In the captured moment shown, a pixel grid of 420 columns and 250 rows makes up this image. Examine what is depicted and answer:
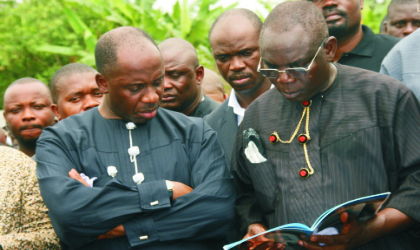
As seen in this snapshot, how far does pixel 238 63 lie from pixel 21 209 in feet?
7.45

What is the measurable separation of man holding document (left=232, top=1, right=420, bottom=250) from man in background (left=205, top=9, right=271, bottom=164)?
1177 millimetres

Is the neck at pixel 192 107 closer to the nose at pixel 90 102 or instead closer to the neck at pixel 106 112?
the nose at pixel 90 102

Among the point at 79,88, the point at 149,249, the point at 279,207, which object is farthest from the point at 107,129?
the point at 79,88

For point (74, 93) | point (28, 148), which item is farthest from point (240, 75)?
point (28, 148)

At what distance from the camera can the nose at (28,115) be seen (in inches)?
198

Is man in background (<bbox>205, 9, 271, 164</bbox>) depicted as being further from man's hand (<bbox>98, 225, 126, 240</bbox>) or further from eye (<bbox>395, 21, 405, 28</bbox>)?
eye (<bbox>395, 21, 405, 28</bbox>)

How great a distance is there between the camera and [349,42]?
4.64 meters

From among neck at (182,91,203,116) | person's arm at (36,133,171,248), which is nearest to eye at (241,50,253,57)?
neck at (182,91,203,116)

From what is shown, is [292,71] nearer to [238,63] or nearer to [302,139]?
[302,139]

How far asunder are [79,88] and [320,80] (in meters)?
2.78

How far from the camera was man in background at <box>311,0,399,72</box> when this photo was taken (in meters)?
4.46

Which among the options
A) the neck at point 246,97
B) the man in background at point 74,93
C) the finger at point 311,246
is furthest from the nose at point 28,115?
the finger at point 311,246

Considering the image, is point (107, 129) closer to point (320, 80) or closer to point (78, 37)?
point (320, 80)

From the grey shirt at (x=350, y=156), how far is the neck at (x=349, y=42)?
1709mm
